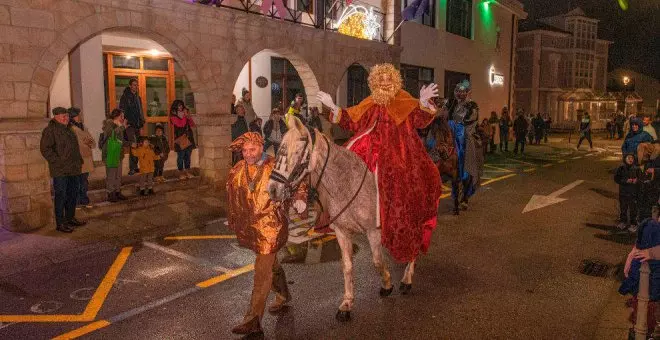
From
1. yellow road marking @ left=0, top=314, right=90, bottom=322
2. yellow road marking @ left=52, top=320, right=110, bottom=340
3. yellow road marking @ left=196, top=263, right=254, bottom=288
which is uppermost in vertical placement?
yellow road marking @ left=196, top=263, right=254, bottom=288

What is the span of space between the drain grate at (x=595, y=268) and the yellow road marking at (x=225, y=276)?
4533 millimetres

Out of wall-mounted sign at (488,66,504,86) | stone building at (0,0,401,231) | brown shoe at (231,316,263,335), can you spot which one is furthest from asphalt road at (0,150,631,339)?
wall-mounted sign at (488,66,504,86)

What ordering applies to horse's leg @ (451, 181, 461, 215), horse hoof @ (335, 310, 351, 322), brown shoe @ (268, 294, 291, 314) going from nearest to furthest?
horse hoof @ (335, 310, 351, 322) → brown shoe @ (268, 294, 291, 314) → horse's leg @ (451, 181, 461, 215)

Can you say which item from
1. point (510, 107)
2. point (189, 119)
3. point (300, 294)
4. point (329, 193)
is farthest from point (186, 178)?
point (510, 107)

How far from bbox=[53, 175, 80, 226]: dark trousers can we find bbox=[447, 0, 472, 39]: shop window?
67.4 feet

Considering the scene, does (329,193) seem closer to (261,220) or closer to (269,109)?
(261,220)

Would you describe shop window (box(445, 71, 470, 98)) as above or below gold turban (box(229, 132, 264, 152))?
above

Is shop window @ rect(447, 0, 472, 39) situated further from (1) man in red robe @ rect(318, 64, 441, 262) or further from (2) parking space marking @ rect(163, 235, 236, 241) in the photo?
(1) man in red robe @ rect(318, 64, 441, 262)

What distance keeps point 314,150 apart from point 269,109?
12.5 meters

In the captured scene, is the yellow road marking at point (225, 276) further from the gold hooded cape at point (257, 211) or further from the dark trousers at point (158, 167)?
the dark trousers at point (158, 167)

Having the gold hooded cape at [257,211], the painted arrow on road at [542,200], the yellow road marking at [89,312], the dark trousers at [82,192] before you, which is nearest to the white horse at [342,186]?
the gold hooded cape at [257,211]

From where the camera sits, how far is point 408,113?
5.48m

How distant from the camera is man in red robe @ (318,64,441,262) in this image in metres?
5.30

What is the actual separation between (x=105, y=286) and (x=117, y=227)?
Result: 279cm
